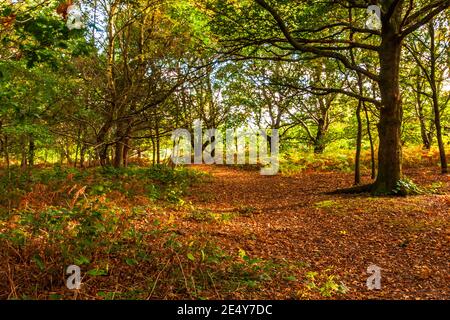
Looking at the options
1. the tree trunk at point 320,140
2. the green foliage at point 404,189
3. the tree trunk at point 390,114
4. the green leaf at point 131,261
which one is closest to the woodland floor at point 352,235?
the green foliage at point 404,189

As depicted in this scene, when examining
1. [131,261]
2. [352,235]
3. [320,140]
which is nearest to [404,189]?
[352,235]

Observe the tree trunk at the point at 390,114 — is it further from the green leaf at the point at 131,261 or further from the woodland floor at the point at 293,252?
the green leaf at the point at 131,261

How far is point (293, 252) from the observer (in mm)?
5668

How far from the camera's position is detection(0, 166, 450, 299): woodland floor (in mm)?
3789

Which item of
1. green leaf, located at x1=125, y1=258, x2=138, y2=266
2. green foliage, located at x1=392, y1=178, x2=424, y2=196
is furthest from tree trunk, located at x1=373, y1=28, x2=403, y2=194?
green leaf, located at x1=125, y1=258, x2=138, y2=266

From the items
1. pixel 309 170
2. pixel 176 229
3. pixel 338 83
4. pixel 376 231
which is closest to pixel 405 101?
pixel 338 83

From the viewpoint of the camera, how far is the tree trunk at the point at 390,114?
9664mm

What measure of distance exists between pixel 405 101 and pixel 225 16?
15852 mm

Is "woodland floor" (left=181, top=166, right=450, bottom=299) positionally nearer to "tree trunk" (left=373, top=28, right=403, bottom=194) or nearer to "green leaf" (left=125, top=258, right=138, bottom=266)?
"tree trunk" (left=373, top=28, right=403, bottom=194)

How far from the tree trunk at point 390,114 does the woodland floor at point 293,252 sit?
2.58 ft

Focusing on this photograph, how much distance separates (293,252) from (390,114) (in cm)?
603

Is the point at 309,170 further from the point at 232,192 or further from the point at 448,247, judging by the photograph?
the point at 448,247

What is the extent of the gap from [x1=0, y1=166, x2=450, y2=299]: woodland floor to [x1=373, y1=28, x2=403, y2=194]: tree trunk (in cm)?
79

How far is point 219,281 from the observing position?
160 inches
